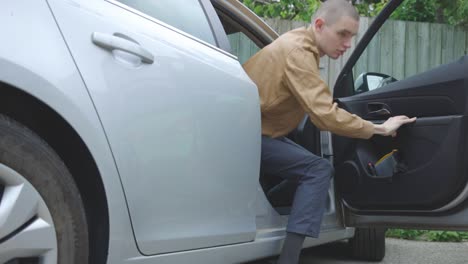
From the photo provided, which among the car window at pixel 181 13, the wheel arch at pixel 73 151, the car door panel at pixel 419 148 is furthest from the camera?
the car door panel at pixel 419 148

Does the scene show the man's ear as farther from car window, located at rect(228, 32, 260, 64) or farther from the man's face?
car window, located at rect(228, 32, 260, 64)

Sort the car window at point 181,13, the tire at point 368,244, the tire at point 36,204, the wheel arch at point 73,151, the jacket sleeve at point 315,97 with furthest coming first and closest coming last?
the tire at point 368,244 < the jacket sleeve at point 315,97 < the car window at point 181,13 < the wheel arch at point 73,151 < the tire at point 36,204

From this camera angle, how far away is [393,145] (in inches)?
111

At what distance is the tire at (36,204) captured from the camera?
4.90 ft

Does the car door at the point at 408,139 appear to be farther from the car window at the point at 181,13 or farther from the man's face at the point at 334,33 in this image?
the car window at the point at 181,13

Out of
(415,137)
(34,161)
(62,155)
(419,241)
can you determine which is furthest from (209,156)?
(419,241)

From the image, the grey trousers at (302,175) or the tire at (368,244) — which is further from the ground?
the grey trousers at (302,175)

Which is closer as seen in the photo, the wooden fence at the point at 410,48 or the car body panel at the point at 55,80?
the car body panel at the point at 55,80

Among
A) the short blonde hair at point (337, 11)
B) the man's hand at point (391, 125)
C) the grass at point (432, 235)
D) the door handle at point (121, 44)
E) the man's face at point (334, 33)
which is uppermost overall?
the short blonde hair at point (337, 11)

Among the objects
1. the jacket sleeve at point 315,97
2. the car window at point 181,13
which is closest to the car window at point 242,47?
the jacket sleeve at point 315,97

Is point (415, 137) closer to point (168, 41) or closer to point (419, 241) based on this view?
point (168, 41)

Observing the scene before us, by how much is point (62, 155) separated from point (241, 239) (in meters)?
0.88

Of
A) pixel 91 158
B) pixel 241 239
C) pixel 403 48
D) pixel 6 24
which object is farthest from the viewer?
pixel 403 48

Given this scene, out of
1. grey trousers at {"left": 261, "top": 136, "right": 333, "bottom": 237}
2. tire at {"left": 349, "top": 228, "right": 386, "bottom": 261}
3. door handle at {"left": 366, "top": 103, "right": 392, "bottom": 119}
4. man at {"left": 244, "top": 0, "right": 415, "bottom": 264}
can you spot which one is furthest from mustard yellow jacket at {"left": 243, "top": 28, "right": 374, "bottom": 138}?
tire at {"left": 349, "top": 228, "right": 386, "bottom": 261}
